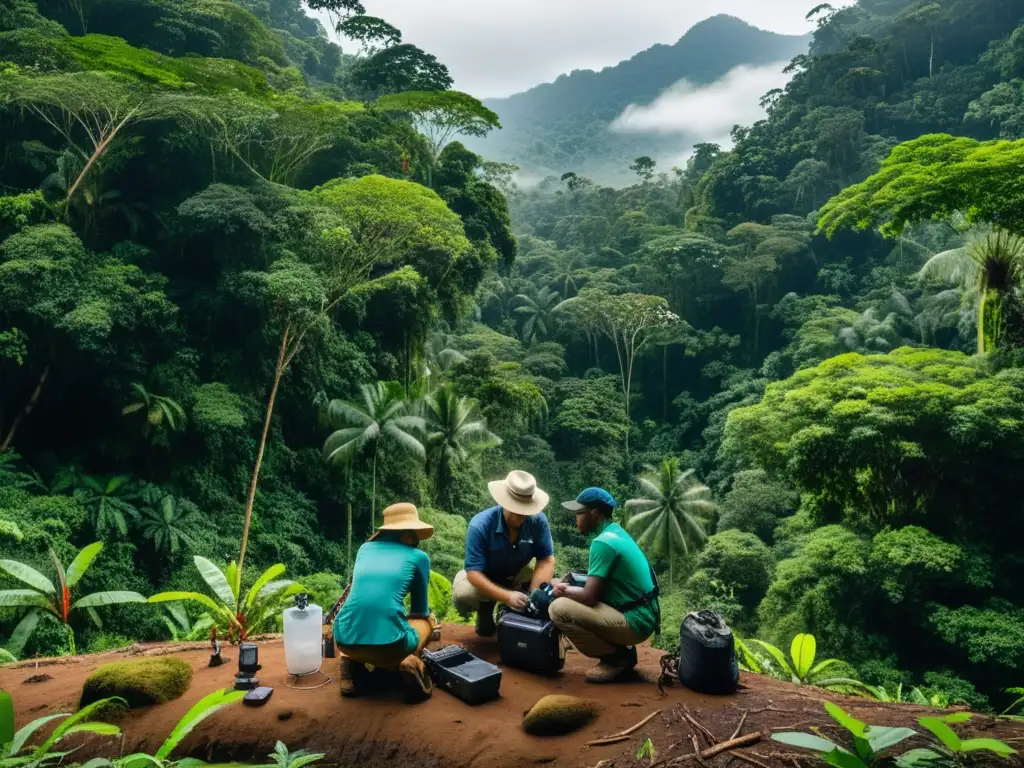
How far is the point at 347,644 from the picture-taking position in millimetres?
3031

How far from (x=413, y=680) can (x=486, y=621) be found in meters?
0.97

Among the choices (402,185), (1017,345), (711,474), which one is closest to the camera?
(1017,345)

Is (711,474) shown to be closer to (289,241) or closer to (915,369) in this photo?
(915,369)

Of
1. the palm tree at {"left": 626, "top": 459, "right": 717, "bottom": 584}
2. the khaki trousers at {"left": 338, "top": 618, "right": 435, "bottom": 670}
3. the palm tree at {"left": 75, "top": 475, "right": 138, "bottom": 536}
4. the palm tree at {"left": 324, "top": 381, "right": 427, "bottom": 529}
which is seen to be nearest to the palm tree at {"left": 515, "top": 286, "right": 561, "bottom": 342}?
the palm tree at {"left": 626, "top": 459, "right": 717, "bottom": 584}

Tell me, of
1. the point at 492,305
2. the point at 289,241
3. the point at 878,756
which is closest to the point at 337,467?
the point at 289,241

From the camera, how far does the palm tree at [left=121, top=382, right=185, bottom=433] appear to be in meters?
11.8

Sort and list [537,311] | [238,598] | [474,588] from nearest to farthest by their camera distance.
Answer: [474,588]
[238,598]
[537,311]

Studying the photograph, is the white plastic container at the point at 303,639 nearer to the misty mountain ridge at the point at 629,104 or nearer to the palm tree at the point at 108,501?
the palm tree at the point at 108,501

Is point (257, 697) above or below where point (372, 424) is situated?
below

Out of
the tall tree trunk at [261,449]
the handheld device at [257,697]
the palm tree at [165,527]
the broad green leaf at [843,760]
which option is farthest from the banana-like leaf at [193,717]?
the tall tree trunk at [261,449]

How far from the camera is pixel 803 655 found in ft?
13.9

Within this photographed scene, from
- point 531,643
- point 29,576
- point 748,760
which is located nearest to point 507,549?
point 531,643

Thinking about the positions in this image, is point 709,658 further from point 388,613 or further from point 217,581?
point 217,581

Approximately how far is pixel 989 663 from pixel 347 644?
39.3 feet
